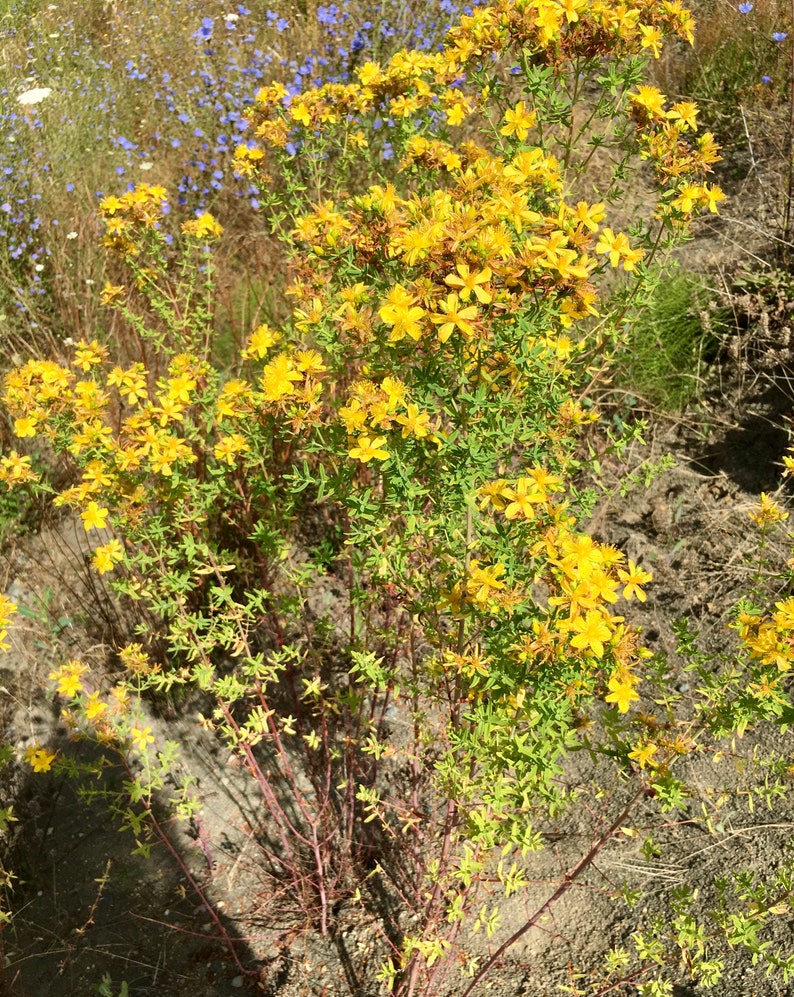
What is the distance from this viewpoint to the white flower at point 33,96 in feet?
19.2

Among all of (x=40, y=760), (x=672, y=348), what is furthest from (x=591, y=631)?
(x=672, y=348)

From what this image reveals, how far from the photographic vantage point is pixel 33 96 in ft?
19.5

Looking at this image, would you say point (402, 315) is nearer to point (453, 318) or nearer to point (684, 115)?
point (453, 318)

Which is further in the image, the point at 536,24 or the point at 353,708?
the point at 353,708

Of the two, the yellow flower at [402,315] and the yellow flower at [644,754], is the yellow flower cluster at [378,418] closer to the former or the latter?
the yellow flower at [402,315]

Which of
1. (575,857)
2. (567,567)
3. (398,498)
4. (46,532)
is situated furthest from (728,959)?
(46,532)

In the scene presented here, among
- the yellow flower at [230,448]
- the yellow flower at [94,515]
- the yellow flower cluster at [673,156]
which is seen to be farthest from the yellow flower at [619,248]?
the yellow flower at [94,515]

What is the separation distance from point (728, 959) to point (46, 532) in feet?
10.1

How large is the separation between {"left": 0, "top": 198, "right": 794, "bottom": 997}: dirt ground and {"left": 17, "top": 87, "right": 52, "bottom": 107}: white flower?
12.9 feet

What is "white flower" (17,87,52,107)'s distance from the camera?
5.85 m

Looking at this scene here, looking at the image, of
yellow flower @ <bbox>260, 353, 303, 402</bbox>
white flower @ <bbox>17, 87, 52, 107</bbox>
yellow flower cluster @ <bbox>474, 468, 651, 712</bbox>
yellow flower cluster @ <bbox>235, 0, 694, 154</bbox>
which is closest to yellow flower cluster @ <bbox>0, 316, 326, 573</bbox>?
yellow flower @ <bbox>260, 353, 303, 402</bbox>

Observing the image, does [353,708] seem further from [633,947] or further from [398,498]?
[633,947]

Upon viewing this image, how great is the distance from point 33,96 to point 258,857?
5.77 metres

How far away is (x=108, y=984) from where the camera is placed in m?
2.34
